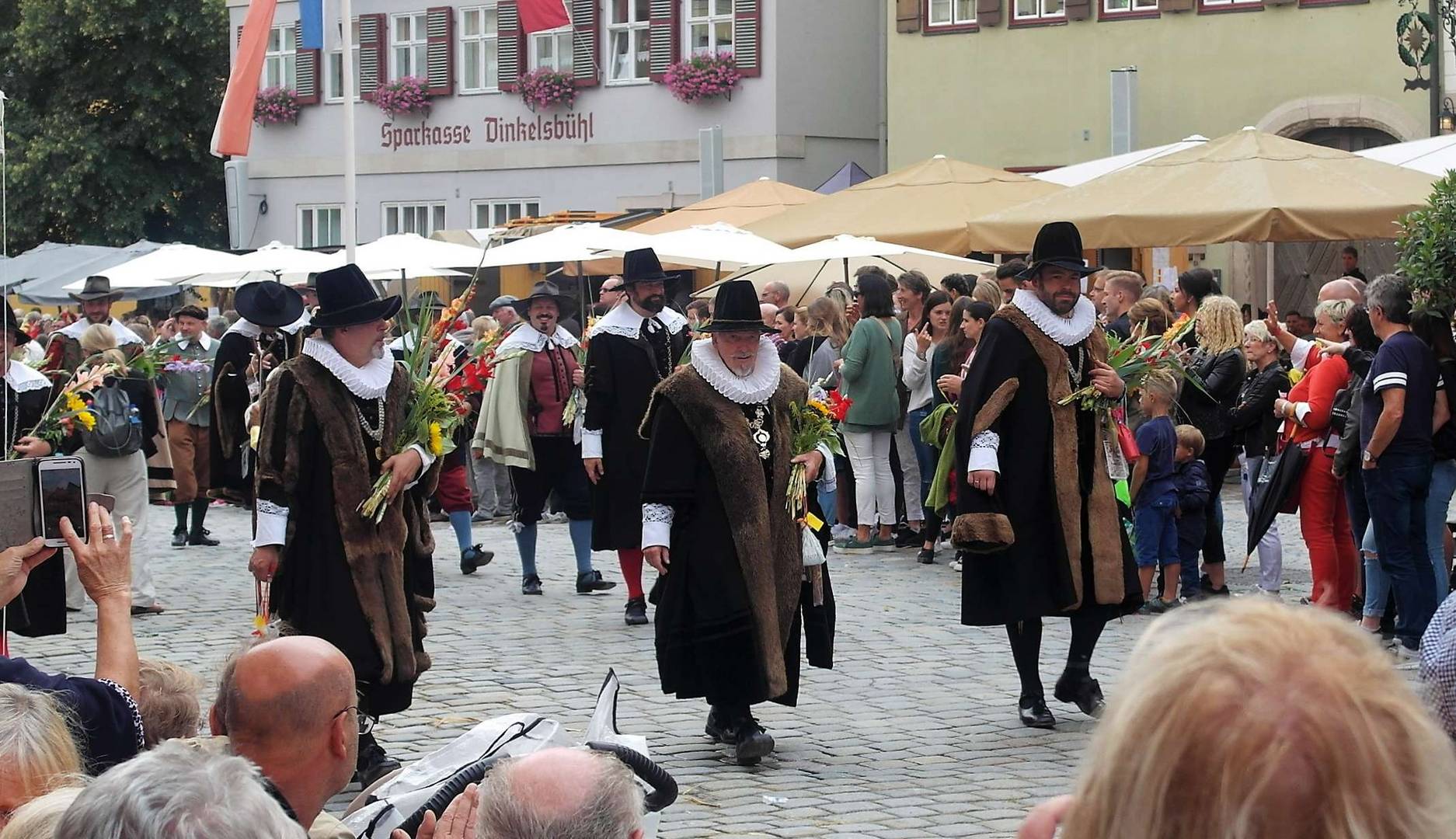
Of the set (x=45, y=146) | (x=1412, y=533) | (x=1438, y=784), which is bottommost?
(x=1412, y=533)

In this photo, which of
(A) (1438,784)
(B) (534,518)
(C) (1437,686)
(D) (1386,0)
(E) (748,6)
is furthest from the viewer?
(E) (748,6)

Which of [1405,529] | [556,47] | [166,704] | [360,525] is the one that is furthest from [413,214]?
[166,704]

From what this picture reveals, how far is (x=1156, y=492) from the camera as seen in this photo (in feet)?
36.1

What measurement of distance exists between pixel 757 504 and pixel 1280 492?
398 cm

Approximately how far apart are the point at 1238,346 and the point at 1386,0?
1491 centimetres

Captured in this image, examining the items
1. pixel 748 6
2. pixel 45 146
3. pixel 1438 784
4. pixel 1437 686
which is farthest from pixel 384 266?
pixel 45 146

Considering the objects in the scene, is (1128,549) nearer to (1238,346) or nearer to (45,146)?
(1238,346)

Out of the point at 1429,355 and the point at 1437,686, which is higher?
the point at 1429,355

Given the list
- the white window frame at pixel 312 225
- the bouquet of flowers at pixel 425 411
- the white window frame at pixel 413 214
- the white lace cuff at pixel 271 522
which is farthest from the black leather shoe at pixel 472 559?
the white window frame at pixel 312 225

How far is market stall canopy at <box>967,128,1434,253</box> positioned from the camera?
1420 centimetres

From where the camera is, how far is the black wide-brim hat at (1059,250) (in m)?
8.09

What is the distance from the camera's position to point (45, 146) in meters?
42.3

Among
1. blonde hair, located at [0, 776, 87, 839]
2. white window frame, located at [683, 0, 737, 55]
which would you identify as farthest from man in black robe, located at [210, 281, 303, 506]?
white window frame, located at [683, 0, 737, 55]

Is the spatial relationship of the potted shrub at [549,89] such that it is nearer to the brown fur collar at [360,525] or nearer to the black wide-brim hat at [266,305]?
the black wide-brim hat at [266,305]
